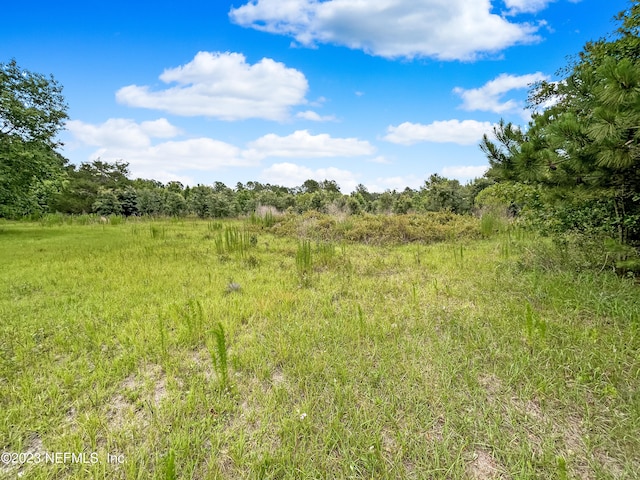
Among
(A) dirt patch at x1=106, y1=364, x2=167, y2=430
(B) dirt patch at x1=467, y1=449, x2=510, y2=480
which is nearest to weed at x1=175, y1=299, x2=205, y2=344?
(A) dirt patch at x1=106, y1=364, x2=167, y2=430

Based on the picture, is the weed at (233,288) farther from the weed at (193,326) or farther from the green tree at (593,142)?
the green tree at (593,142)

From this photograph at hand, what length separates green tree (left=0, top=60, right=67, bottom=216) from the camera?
34.1 feet

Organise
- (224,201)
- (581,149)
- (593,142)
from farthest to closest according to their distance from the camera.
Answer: (224,201)
(581,149)
(593,142)

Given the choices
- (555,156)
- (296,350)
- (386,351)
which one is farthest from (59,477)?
(555,156)

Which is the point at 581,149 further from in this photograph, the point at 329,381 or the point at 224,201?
the point at 224,201

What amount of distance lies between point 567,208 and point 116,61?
12.2m

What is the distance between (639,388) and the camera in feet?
5.91

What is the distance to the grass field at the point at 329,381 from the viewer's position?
142cm

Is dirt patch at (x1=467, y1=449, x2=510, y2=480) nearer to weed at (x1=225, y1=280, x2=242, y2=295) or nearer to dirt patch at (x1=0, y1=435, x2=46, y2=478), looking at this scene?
dirt patch at (x1=0, y1=435, x2=46, y2=478)

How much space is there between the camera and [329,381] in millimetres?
2023

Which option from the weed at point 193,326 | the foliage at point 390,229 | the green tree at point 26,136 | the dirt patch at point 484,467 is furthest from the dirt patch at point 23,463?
the green tree at point 26,136

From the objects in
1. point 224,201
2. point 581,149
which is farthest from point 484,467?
point 224,201

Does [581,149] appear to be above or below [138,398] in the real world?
above

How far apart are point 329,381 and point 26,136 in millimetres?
15800
